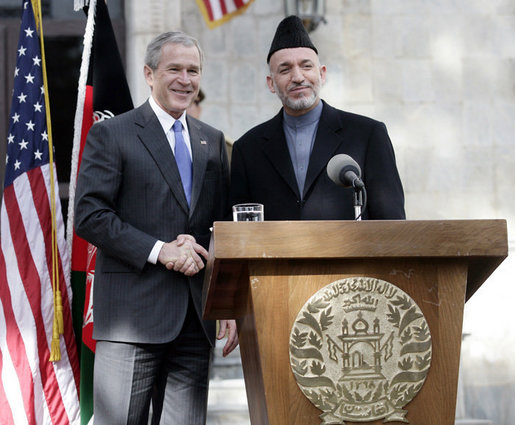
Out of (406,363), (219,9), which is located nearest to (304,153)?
(406,363)

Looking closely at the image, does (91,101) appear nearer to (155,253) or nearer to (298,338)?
(155,253)

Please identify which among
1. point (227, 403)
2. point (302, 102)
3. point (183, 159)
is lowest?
Result: point (227, 403)

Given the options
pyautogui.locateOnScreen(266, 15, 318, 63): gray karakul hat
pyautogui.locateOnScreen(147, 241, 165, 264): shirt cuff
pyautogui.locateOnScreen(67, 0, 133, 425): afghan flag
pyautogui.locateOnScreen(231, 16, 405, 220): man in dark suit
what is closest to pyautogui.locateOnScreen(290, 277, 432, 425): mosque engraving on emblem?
pyautogui.locateOnScreen(231, 16, 405, 220): man in dark suit

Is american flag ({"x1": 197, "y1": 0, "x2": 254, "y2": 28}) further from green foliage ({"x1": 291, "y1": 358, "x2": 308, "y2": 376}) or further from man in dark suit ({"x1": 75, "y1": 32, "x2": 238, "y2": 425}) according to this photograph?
green foliage ({"x1": 291, "y1": 358, "x2": 308, "y2": 376})

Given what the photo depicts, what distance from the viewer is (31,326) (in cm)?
388

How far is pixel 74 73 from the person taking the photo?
557 cm

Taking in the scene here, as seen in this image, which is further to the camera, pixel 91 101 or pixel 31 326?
pixel 91 101

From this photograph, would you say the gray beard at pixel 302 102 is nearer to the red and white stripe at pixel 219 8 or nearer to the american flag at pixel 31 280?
the american flag at pixel 31 280

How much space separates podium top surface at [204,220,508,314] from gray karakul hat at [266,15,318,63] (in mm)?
1217

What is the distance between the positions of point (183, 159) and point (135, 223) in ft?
1.00

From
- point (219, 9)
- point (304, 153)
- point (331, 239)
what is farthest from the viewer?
point (219, 9)

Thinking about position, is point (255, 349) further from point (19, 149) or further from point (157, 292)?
point (19, 149)

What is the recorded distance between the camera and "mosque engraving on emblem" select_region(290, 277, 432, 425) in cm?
204

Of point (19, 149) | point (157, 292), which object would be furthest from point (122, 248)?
point (19, 149)
